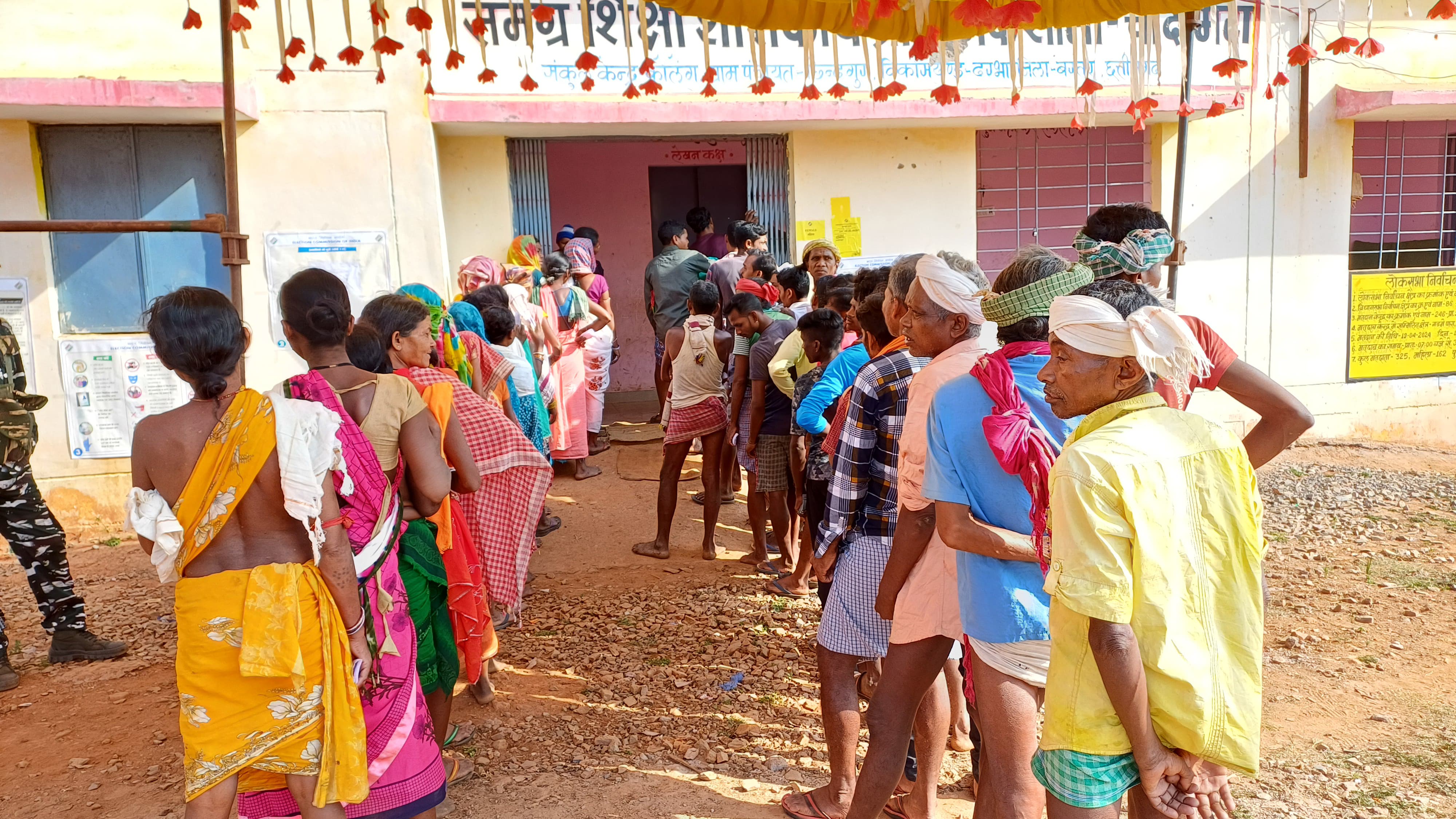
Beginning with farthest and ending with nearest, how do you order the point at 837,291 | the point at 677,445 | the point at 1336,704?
the point at 677,445
the point at 837,291
the point at 1336,704

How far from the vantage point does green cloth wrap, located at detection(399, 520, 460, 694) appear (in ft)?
10.4

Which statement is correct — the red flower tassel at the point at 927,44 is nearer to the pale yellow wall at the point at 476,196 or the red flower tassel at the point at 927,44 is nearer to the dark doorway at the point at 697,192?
the pale yellow wall at the point at 476,196

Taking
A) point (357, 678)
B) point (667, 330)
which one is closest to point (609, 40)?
point (667, 330)

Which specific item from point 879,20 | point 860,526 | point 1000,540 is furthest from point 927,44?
point 860,526

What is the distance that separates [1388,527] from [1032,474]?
5.92 metres

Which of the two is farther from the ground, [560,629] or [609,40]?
[609,40]

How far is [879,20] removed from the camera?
10.6ft

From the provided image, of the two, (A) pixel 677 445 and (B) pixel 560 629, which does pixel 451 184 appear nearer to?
(A) pixel 677 445

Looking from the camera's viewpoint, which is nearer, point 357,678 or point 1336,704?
point 357,678

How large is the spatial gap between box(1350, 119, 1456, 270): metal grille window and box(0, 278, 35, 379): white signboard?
1152cm

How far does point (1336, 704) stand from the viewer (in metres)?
4.07

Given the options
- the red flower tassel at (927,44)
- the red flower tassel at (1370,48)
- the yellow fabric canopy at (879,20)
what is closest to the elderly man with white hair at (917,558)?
the red flower tassel at (927,44)

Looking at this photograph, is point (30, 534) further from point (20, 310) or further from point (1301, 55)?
point (1301, 55)

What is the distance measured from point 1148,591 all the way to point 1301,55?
2469 mm
